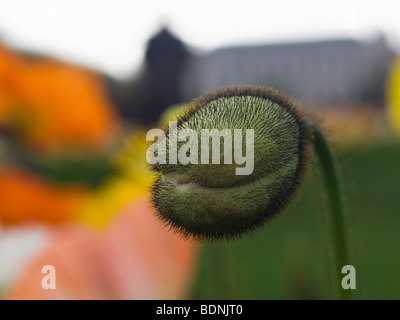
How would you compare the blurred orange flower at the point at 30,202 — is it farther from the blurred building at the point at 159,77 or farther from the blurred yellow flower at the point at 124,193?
the blurred building at the point at 159,77

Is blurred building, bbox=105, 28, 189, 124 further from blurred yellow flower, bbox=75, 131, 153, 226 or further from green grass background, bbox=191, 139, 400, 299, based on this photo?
green grass background, bbox=191, 139, 400, 299

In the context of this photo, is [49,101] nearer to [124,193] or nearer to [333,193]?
[124,193]

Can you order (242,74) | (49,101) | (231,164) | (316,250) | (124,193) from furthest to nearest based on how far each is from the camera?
1. (242,74)
2. (316,250)
3. (49,101)
4. (124,193)
5. (231,164)

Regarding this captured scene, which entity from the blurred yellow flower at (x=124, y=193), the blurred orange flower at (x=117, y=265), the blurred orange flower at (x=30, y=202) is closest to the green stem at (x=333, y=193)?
the blurred orange flower at (x=117, y=265)

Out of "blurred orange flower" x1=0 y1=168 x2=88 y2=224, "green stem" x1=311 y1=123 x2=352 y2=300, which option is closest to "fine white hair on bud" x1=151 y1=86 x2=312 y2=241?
"green stem" x1=311 y1=123 x2=352 y2=300

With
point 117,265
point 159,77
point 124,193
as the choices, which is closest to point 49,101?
point 159,77

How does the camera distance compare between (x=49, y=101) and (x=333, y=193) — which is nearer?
(x=333, y=193)

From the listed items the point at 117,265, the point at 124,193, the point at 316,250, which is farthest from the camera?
the point at 316,250
